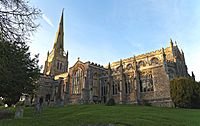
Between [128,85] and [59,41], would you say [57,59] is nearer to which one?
[59,41]

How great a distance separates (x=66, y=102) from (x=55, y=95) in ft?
24.4

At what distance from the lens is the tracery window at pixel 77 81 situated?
4616 centimetres

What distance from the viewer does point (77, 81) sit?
47000 millimetres

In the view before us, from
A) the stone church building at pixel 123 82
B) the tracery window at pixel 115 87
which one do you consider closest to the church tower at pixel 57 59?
the stone church building at pixel 123 82

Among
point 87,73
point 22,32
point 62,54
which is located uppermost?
point 62,54

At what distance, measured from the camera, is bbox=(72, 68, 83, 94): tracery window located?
4616 centimetres

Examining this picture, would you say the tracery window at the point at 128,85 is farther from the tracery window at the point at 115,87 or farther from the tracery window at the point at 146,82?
the tracery window at the point at 146,82

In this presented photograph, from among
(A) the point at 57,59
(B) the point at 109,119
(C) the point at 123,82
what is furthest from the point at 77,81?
(B) the point at 109,119

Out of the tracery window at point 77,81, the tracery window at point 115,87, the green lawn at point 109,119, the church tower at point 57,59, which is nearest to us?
the green lawn at point 109,119

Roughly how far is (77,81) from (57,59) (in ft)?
93.4

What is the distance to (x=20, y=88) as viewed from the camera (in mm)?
25172

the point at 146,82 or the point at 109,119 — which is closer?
the point at 109,119

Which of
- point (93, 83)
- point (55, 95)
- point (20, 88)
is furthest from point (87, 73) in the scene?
point (20, 88)

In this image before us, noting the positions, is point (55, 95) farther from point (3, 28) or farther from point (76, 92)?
point (3, 28)
